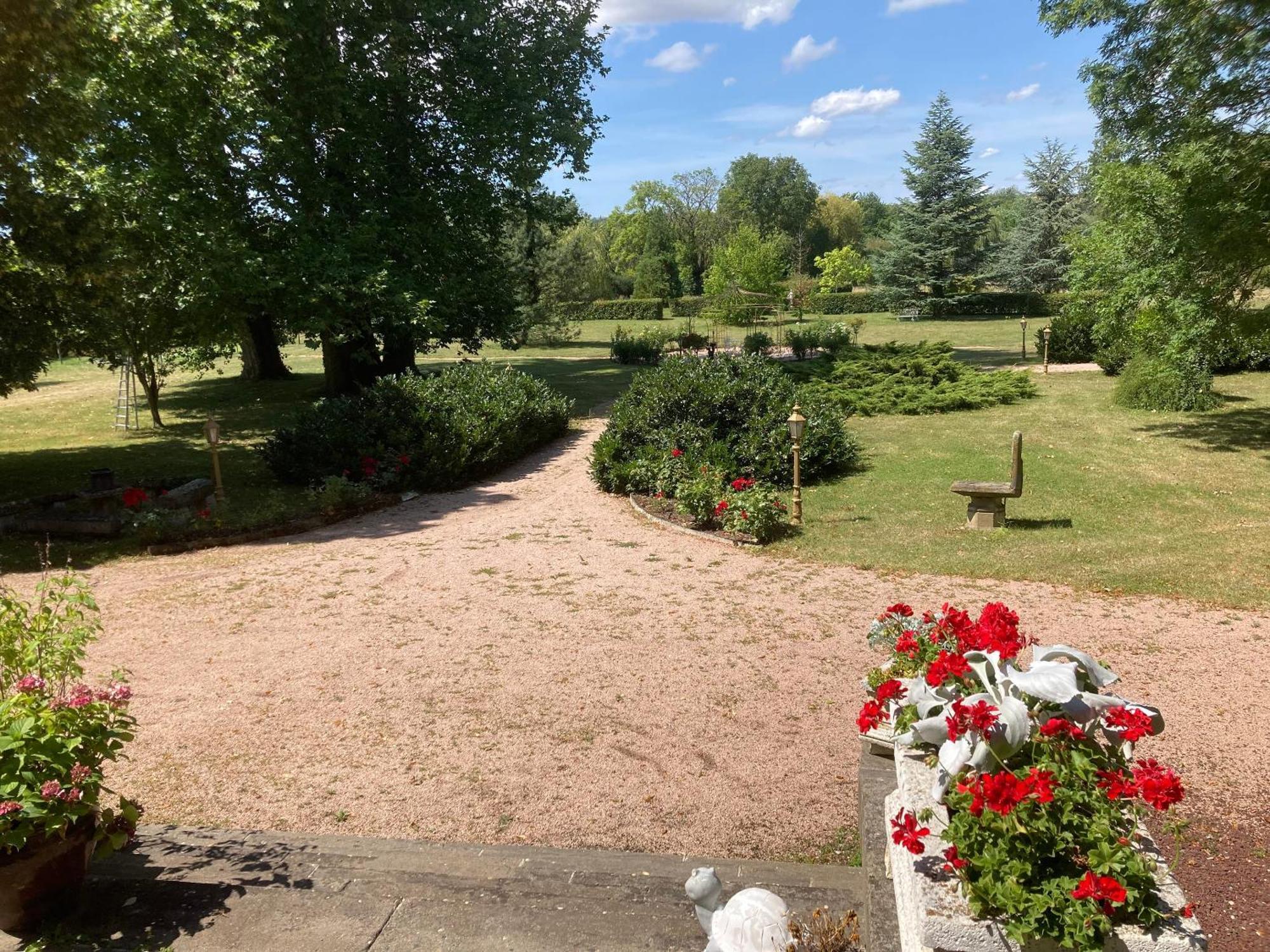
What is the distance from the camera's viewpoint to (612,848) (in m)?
4.25

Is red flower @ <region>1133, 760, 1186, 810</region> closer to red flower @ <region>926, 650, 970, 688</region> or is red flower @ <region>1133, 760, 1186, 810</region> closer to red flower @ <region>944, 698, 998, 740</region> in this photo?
red flower @ <region>944, 698, 998, 740</region>

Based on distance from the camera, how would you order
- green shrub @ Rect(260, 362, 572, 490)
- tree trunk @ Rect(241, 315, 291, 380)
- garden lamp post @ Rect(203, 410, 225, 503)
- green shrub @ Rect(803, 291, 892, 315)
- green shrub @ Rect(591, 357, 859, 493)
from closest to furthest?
garden lamp post @ Rect(203, 410, 225, 503) < green shrub @ Rect(591, 357, 859, 493) < green shrub @ Rect(260, 362, 572, 490) < tree trunk @ Rect(241, 315, 291, 380) < green shrub @ Rect(803, 291, 892, 315)

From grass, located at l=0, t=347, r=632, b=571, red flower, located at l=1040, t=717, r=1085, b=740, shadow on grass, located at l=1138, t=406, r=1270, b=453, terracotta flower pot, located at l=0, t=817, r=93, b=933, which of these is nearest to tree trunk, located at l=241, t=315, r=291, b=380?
grass, located at l=0, t=347, r=632, b=571

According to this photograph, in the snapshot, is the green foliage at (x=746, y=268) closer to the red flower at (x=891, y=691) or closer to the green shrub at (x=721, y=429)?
the green shrub at (x=721, y=429)

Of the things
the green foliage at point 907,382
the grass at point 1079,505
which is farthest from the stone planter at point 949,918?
the green foliage at point 907,382

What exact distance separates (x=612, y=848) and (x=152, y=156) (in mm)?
16343

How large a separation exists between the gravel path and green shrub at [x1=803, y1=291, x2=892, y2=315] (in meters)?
44.3

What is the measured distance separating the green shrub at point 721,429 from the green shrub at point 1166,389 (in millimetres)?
7555

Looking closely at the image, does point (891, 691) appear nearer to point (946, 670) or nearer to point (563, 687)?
point (946, 670)

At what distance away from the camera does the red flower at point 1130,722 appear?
2.46m

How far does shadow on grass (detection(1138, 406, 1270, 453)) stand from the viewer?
1416cm

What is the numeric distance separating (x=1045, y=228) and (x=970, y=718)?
49.9 meters

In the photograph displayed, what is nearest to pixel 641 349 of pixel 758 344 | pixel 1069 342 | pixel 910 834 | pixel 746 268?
pixel 758 344

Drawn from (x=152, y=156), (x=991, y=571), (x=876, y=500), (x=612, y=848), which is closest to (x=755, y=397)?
(x=876, y=500)
